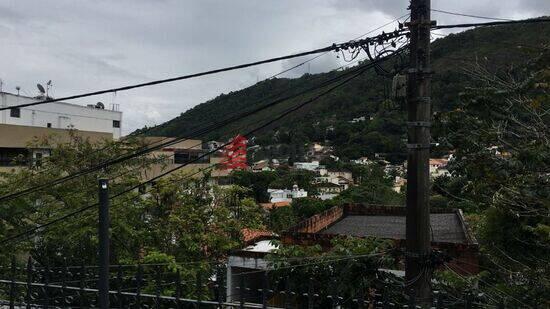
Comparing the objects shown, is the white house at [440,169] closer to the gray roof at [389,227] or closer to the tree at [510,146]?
the tree at [510,146]

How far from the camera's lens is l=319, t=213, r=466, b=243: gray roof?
567 inches

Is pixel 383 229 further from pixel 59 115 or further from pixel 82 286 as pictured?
pixel 59 115

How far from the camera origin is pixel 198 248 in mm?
13148

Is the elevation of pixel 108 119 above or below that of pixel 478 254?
above

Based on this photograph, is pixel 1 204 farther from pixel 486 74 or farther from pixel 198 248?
pixel 486 74

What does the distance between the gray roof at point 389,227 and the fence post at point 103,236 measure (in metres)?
10.1

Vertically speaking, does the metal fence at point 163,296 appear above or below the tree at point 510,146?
below

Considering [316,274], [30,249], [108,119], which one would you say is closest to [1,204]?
[30,249]

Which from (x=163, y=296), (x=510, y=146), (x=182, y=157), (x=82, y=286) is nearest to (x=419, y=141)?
(x=510, y=146)

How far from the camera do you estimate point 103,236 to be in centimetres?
480

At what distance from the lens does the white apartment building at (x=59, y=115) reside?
35.8m

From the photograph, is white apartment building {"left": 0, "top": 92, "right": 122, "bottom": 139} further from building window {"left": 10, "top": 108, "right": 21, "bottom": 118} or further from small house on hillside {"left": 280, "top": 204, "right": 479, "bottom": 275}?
Result: small house on hillside {"left": 280, "top": 204, "right": 479, "bottom": 275}

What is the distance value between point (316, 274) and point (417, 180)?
10.5 ft

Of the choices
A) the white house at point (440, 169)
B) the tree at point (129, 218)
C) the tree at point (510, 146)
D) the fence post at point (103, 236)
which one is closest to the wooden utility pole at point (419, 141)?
the tree at point (510, 146)
